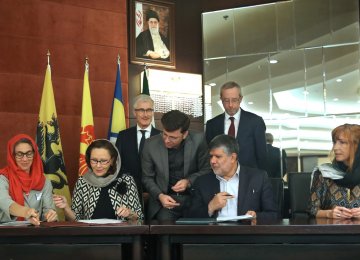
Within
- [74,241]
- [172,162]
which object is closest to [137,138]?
[172,162]

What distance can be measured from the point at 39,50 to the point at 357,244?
387cm

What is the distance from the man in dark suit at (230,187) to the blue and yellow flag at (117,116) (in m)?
1.96

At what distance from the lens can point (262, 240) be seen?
248 centimetres

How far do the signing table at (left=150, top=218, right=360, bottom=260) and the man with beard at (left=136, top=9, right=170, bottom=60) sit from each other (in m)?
3.82

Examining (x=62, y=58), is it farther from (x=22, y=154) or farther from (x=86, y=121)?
(x=22, y=154)

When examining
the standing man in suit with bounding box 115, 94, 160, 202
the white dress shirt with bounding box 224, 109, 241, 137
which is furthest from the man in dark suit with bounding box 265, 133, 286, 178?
the standing man in suit with bounding box 115, 94, 160, 202

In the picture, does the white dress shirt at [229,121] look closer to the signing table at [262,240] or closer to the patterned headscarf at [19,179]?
the patterned headscarf at [19,179]

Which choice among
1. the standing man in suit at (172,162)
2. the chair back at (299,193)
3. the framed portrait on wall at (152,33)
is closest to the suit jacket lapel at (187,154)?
the standing man in suit at (172,162)

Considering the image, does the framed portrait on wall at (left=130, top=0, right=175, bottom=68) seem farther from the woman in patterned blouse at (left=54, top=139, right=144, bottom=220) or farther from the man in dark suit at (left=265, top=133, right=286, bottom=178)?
the woman in patterned blouse at (left=54, top=139, right=144, bottom=220)

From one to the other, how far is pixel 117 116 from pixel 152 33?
143cm

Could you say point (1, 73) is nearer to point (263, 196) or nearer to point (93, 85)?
point (93, 85)

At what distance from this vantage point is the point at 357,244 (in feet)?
7.91

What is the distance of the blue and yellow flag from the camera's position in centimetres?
515

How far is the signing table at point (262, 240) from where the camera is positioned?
2416 millimetres
